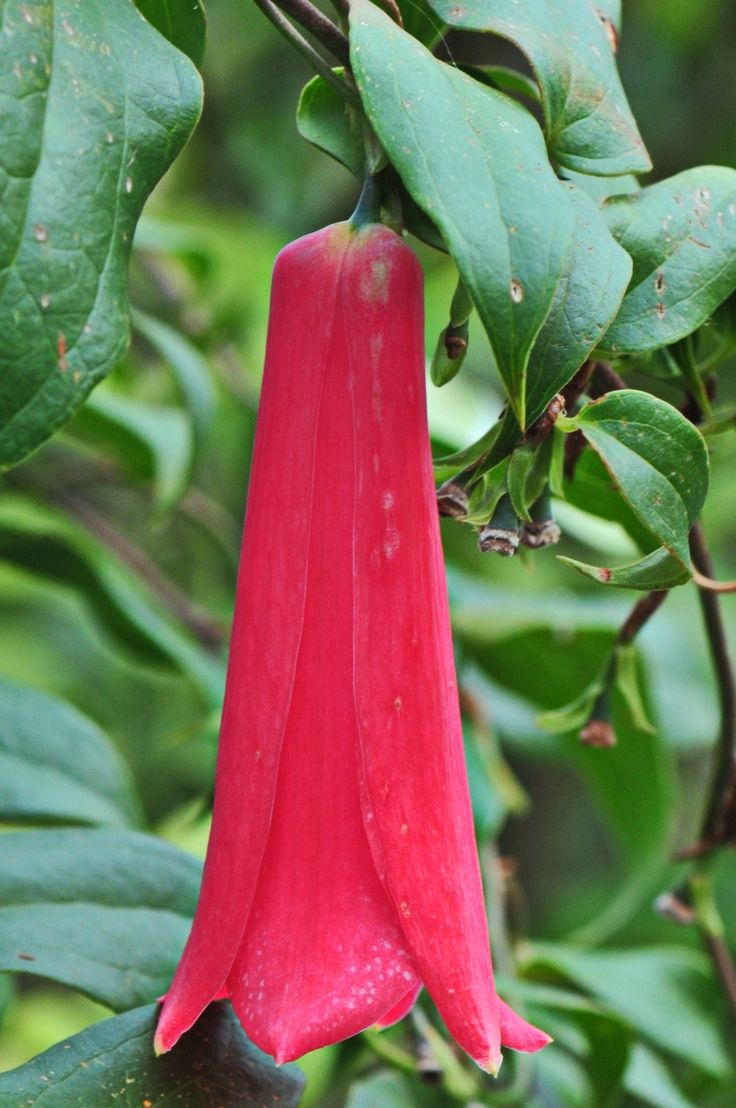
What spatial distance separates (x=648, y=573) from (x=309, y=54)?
0.53ft

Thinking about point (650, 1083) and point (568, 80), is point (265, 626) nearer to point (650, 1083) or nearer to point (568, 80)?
point (568, 80)

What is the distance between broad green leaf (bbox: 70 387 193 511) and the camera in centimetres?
71

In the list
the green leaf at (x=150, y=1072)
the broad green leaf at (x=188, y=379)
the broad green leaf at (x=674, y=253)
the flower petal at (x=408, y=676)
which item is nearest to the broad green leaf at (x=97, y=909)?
the green leaf at (x=150, y=1072)

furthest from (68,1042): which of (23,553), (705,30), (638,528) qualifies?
(705,30)

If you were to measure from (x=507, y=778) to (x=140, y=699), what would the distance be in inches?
21.1

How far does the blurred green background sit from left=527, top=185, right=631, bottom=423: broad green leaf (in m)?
0.18

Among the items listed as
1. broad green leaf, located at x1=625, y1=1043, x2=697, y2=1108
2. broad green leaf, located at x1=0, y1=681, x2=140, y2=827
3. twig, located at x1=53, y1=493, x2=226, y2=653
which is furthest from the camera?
twig, located at x1=53, y1=493, x2=226, y2=653

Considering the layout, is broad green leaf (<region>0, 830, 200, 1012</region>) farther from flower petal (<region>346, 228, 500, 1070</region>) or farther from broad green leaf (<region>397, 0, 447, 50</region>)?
broad green leaf (<region>397, 0, 447, 50</region>)

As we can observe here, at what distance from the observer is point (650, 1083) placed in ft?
2.13

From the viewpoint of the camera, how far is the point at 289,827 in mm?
303

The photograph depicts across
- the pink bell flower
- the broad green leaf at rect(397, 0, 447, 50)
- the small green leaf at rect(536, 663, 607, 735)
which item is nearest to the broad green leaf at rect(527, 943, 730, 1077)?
the small green leaf at rect(536, 663, 607, 735)

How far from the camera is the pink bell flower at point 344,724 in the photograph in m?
0.29

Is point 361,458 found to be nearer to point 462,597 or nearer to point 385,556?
point 385,556

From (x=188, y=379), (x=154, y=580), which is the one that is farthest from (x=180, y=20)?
(x=154, y=580)
